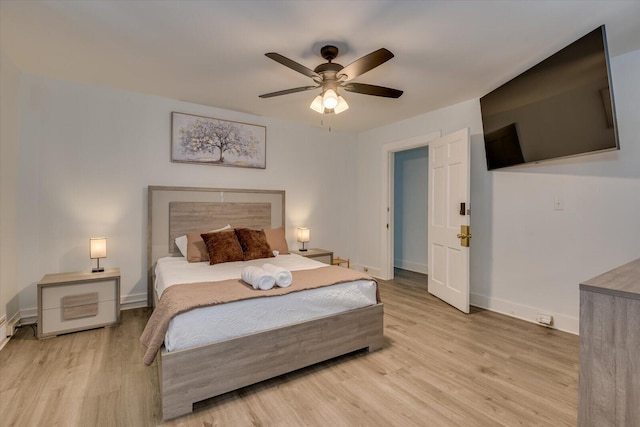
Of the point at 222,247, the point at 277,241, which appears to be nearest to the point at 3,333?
the point at 222,247

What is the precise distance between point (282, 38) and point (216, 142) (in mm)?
2047

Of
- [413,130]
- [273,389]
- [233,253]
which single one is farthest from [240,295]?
[413,130]

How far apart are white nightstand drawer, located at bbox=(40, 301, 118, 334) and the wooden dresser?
364 centimetres

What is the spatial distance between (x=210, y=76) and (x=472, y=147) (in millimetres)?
3120

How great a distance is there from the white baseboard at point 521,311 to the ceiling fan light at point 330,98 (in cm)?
287

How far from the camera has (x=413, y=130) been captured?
4406 millimetres

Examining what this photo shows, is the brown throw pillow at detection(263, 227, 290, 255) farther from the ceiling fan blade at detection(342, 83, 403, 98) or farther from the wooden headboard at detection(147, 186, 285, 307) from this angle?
the ceiling fan blade at detection(342, 83, 403, 98)

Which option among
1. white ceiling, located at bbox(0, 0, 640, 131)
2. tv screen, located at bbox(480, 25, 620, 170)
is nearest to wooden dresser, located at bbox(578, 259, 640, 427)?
tv screen, located at bbox(480, 25, 620, 170)

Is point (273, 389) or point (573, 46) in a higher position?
point (573, 46)

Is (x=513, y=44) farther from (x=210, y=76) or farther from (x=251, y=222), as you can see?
(x=251, y=222)

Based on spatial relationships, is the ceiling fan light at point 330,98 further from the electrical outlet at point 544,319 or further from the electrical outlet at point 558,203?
the electrical outlet at point 544,319

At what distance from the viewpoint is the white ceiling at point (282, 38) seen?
197 cm

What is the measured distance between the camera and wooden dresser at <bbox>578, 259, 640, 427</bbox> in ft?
3.94

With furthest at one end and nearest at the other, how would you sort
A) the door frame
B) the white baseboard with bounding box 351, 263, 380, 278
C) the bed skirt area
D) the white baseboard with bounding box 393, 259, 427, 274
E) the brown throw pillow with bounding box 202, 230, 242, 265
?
the white baseboard with bounding box 393, 259, 427, 274 < the white baseboard with bounding box 351, 263, 380, 278 < the door frame < the brown throw pillow with bounding box 202, 230, 242, 265 < the bed skirt area
